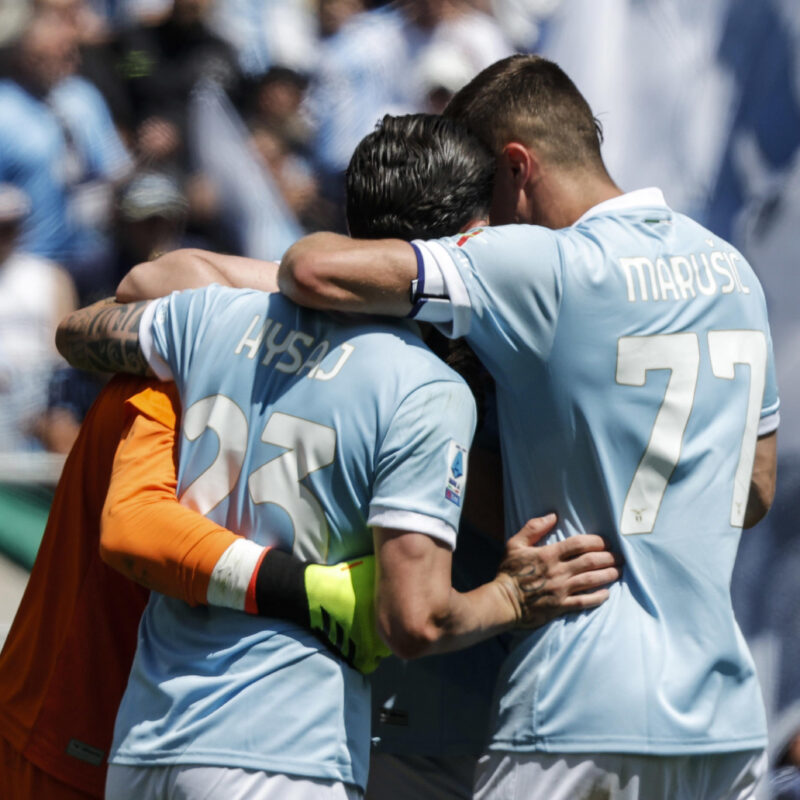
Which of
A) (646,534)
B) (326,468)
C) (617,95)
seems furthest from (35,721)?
(617,95)

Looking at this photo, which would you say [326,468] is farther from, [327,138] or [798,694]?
[798,694]

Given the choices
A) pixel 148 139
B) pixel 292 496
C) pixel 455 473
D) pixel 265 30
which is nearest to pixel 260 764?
pixel 292 496

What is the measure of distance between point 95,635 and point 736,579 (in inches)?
88.3

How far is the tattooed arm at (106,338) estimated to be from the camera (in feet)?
6.88

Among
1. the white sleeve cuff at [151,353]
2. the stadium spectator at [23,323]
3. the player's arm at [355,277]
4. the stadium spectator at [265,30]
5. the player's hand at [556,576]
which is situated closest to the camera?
the player's arm at [355,277]

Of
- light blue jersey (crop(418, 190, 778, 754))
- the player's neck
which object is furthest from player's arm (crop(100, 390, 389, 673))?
the player's neck

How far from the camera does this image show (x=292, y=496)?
5.95 ft

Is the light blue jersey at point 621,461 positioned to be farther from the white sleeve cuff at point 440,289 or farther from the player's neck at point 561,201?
the player's neck at point 561,201

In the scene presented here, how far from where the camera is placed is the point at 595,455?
1.96 m

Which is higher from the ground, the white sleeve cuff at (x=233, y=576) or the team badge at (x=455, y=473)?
the team badge at (x=455, y=473)

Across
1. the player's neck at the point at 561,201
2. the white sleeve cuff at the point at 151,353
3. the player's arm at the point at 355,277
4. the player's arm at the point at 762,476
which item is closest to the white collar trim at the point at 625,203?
the player's neck at the point at 561,201

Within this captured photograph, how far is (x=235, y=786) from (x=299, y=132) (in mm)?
2303

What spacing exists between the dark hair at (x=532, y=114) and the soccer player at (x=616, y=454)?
0.78 ft

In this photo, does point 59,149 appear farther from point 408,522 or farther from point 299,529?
point 408,522
